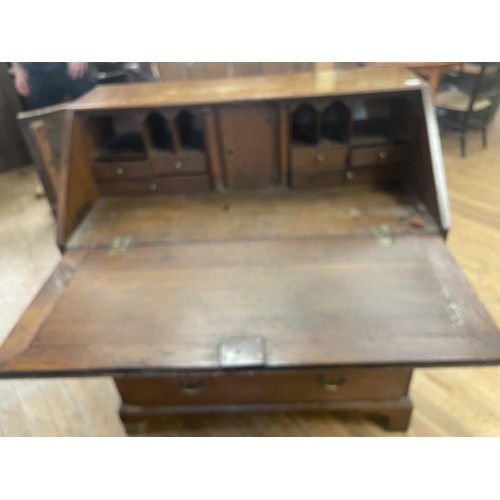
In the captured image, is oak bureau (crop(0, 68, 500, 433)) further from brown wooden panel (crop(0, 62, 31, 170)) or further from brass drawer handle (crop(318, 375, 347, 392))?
brown wooden panel (crop(0, 62, 31, 170))

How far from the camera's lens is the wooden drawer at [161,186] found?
1392 millimetres

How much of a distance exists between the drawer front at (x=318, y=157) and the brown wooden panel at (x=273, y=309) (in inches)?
12.6

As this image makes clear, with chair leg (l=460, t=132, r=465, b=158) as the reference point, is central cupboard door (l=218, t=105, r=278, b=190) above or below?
above

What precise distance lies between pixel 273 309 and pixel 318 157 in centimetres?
61

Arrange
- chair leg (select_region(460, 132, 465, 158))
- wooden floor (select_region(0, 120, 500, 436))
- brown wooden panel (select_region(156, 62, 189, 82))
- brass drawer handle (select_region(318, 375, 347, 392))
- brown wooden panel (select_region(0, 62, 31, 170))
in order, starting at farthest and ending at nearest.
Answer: brown wooden panel (select_region(0, 62, 31, 170)), chair leg (select_region(460, 132, 465, 158)), brown wooden panel (select_region(156, 62, 189, 82)), wooden floor (select_region(0, 120, 500, 436)), brass drawer handle (select_region(318, 375, 347, 392))

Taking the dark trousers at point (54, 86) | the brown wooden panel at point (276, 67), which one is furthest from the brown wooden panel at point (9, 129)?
the brown wooden panel at point (276, 67)

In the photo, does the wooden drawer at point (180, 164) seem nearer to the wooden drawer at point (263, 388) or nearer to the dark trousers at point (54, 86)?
the wooden drawer at point (263, 388)

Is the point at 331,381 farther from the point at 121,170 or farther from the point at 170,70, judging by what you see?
the point at 170,70

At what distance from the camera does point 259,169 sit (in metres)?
1.37

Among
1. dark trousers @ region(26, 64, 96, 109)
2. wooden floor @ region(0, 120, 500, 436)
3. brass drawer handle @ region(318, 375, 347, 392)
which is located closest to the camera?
brass drawer handle @ region(318, 375, 347, 392)

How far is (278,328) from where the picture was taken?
892mm

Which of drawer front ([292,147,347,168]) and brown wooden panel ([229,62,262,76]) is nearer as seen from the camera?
drawer front ([292,147,347,168])

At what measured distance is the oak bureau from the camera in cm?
86

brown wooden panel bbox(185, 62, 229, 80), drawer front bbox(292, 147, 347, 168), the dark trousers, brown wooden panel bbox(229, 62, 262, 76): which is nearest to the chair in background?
brown wooden panel bbox(229, 62, 262, 76)
